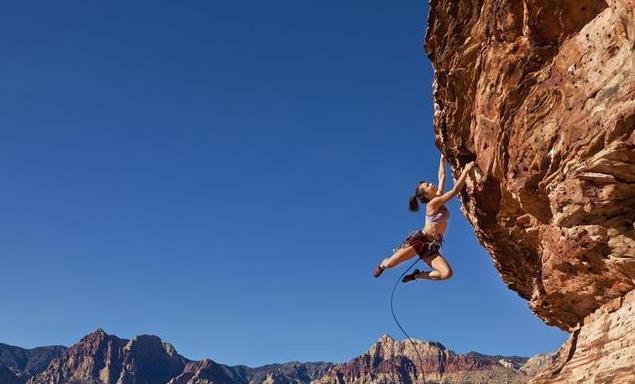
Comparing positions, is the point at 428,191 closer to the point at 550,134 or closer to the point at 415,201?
the point at 415,201

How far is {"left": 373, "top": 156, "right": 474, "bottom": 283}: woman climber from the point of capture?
49.8 feet

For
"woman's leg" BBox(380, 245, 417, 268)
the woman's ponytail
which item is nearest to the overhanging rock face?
the woman's ponytail

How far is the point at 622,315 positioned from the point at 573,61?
612cm

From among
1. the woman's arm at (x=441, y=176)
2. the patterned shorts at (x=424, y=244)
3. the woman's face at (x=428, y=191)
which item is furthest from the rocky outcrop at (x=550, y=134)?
the patterned shorts at (x=424, y=244)

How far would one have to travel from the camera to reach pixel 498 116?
16.1m

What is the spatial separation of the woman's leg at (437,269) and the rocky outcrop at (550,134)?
2952mm

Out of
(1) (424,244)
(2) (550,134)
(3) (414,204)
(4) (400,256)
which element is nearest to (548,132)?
(2) (550,134)

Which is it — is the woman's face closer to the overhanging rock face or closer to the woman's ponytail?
the woman's ponytail

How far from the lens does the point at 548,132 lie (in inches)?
576

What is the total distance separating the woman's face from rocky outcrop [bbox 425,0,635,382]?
2129 mm

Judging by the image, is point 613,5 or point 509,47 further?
point 509,47

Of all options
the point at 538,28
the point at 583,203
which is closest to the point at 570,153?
the point at 583,203

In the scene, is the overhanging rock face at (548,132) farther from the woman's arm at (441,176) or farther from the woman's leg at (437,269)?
the woman's leg at (437,269)

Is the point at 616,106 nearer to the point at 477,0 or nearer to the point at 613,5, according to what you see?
the point at 613,5
